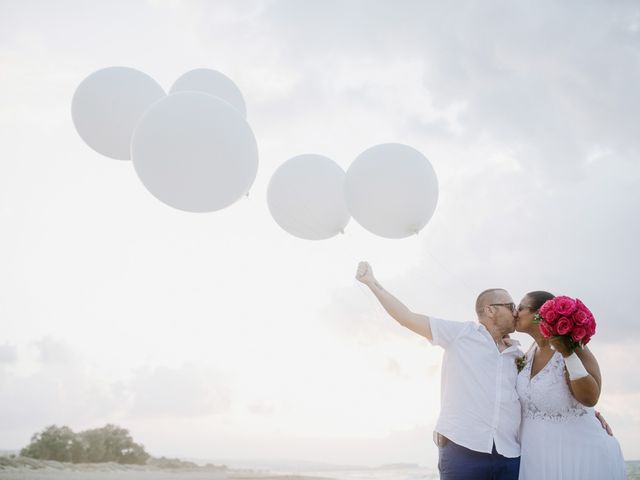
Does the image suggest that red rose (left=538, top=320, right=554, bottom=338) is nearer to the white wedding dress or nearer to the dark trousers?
the white wedding dress

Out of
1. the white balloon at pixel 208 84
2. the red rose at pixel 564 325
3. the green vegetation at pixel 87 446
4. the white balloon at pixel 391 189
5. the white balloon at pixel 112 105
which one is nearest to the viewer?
the red rose at pixel 564 325

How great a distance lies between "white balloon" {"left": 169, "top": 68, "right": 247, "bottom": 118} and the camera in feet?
20.4

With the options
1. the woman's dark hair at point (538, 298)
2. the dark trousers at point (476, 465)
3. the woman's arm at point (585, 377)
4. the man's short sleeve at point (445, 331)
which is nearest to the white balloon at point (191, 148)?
the man's short sleeve at point (445, 331)

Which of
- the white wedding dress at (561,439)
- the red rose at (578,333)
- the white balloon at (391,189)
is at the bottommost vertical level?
the white wedding dress at (561,439)

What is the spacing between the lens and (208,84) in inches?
246

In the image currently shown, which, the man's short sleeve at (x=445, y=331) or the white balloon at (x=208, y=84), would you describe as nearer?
the man's short sleeve at (x=445, y=331)

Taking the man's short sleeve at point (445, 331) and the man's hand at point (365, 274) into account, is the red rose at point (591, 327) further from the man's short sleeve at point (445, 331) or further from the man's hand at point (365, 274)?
the man's hand at point (365, 274)

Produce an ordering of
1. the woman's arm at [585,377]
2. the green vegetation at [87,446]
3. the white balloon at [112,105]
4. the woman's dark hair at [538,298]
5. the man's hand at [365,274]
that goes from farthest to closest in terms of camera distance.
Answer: the green vegetation at [87,446] → the white balloon at [112,105] → the man's hand at [365,274] → the woman's dark hair at [538,298] → the woman's arm at [585,377]

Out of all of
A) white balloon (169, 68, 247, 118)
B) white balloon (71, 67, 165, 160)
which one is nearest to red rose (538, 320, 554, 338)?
white balloon (169, 68, 247, 118)

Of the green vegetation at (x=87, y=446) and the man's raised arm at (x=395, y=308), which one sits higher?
the man's raised arm at (x=395, y=308)

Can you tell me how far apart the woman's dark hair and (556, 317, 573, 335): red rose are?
2.31 ft

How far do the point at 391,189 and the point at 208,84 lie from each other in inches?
106

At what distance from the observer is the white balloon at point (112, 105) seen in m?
5.83

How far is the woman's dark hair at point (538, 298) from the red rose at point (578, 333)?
2.19 ft
